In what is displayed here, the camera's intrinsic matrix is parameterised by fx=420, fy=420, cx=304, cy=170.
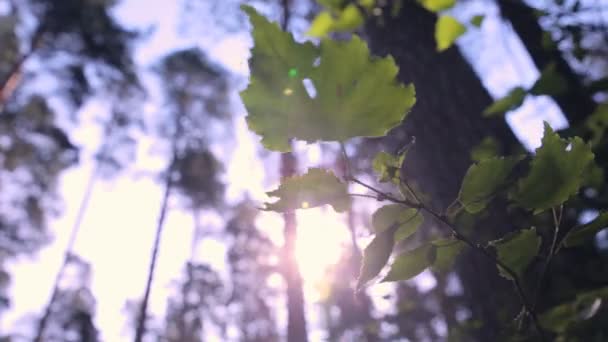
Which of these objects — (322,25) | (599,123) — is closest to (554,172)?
(322,25)

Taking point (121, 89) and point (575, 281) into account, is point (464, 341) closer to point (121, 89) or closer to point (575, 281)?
point (575, 281)

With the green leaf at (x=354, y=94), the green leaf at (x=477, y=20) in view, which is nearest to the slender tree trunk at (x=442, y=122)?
the green leaf at (x=477, y=20)

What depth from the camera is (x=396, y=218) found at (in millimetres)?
457

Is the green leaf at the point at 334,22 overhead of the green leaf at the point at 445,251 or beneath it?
overhead

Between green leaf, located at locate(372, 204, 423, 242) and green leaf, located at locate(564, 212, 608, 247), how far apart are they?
0.15 m

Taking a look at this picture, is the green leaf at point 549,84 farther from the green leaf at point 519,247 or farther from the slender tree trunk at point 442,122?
the slender tree trunk at point 442,122

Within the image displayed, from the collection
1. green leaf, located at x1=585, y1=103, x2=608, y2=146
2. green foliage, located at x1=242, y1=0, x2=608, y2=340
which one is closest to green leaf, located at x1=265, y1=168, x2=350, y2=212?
green foliage, located at x1=242, y1=0, x2=608, y2=340

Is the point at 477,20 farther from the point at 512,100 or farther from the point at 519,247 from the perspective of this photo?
the point at 519,247

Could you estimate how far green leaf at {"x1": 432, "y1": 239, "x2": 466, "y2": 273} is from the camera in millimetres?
471

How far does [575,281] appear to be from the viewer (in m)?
1.05

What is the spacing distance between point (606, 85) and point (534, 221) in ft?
1.41

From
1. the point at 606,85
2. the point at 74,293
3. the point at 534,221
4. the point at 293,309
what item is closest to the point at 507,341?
the point at 606,85

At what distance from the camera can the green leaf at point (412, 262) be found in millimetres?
454

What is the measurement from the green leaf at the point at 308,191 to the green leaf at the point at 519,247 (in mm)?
193
